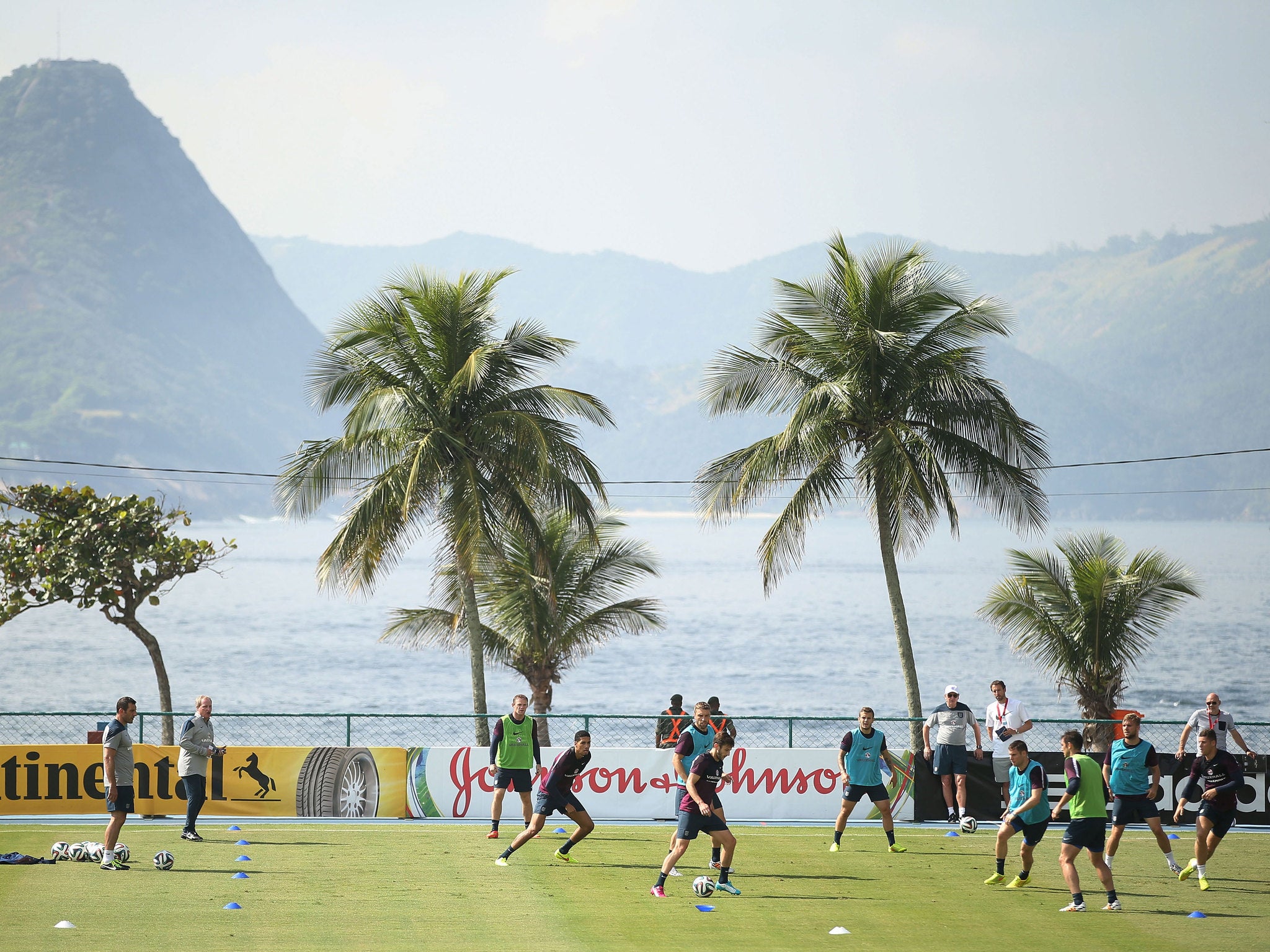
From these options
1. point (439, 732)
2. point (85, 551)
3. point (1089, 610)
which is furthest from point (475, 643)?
point (439, 732)

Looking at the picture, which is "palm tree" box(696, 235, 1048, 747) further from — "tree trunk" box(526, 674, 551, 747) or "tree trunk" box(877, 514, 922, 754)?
"tree trunk" box(526, 674, 551, 747)

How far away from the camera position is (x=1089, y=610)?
25.0 meters

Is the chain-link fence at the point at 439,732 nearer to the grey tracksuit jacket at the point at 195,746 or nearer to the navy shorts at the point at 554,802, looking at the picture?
the grey tracksuit jacket at the point at 195,746

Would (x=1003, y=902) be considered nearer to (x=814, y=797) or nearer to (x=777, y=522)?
(x=814, y=797)

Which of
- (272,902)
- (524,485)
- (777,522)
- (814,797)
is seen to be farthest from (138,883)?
(777,522)

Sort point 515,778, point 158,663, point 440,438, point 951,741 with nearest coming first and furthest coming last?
point 515,778, point 951,741, point 440,438, point 158,663

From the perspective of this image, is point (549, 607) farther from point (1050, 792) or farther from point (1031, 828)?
point (1031, 828)

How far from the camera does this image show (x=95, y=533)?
82.5ft

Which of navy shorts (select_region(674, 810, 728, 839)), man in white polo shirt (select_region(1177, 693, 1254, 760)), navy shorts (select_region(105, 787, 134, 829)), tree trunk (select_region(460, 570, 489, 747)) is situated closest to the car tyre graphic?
tree trunk (select_region(460, 570, 489, 747))

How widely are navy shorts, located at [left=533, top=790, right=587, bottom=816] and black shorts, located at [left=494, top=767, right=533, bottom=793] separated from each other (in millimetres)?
1402

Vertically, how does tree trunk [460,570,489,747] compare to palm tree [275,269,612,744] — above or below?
below

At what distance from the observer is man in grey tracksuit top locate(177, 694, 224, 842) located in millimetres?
15289

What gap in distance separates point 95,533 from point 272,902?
1490 cm

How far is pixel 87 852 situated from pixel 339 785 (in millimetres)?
4920
